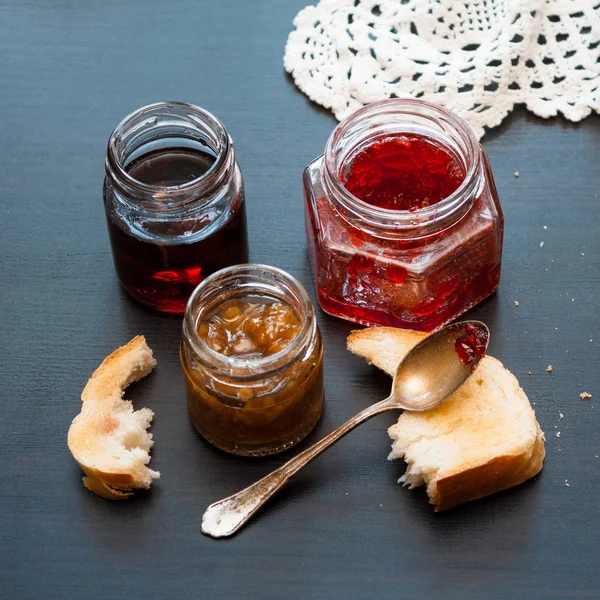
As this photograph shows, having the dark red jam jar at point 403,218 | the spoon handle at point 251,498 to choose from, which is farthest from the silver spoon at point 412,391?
the dark red jam jar at point 403,218

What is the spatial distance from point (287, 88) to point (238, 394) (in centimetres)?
113

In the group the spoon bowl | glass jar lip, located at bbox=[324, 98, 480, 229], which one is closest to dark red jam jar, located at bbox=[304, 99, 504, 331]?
glass jar lip, located at bbox=[324, 98, 480, 229]

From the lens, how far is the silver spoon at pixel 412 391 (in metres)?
2.56

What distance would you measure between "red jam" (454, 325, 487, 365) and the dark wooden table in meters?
0.12

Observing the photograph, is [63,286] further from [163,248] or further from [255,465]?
[255,465]

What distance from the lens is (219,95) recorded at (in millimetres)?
3285

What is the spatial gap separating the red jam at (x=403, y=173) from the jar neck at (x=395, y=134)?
0.02m

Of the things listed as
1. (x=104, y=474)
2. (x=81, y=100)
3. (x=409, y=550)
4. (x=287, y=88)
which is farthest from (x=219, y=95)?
(x=409, y=550)

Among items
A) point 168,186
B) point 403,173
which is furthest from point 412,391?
point 168,186

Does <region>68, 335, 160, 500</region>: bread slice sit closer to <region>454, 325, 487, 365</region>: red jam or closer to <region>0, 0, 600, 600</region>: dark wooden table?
<region>0, 0, 600, 600</region>: dark wooden table

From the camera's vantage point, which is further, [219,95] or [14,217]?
[219,95]

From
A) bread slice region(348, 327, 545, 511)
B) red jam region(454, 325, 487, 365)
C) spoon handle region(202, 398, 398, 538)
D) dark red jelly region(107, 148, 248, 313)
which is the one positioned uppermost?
dark red jelly region(107, 148, 248, 313)

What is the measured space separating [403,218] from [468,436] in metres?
0.51

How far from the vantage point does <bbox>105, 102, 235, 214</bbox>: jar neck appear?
2590mm
